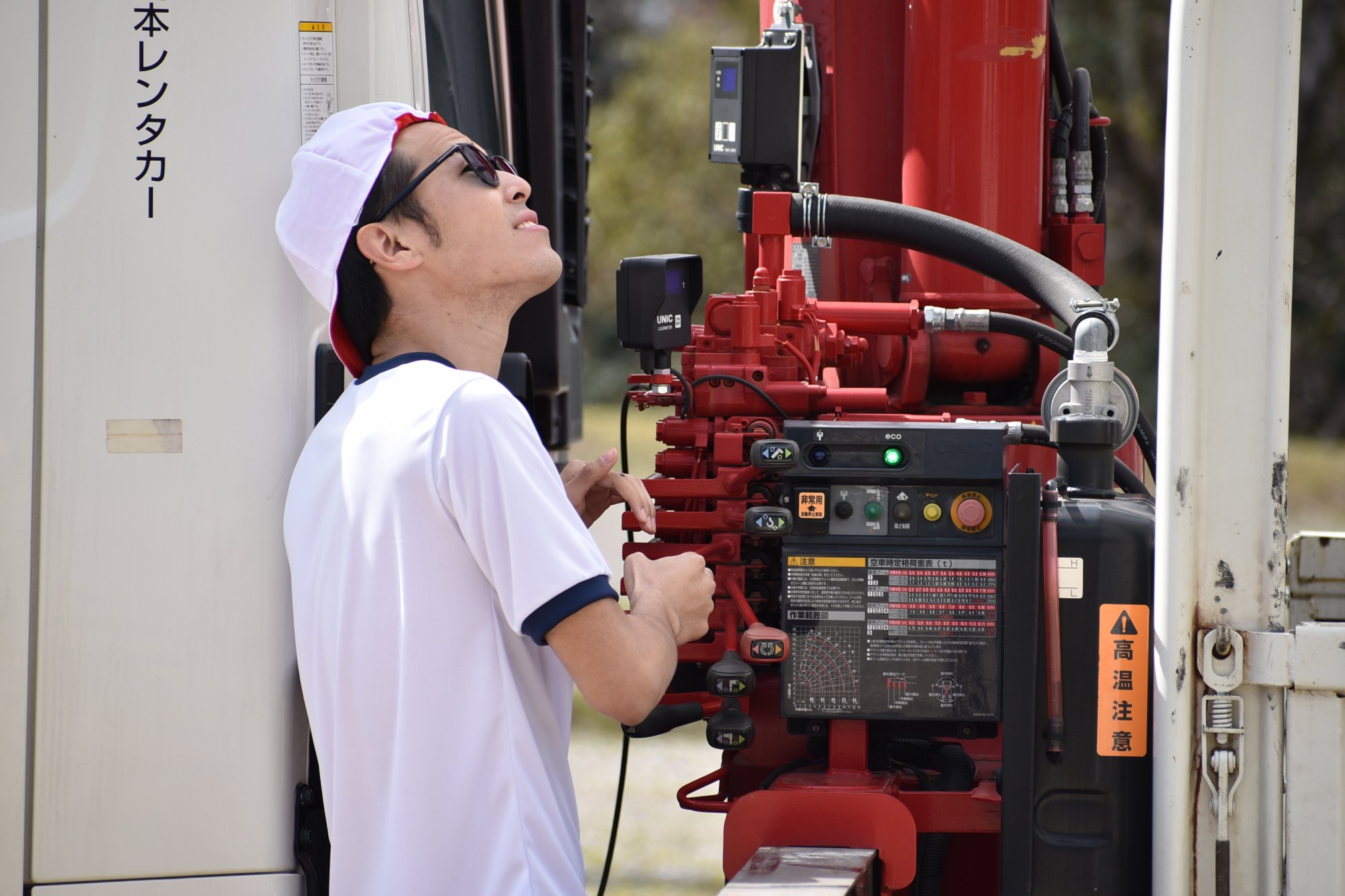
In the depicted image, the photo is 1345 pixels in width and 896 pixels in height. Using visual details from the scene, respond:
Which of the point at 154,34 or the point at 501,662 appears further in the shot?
the point at 154,34

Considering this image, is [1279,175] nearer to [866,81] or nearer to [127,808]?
[866,81]

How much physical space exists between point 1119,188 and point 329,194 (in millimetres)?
16097

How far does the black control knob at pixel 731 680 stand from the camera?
6.70 ft

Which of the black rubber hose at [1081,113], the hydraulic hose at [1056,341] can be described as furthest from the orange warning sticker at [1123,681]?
the black rubber hose at [1081,113]

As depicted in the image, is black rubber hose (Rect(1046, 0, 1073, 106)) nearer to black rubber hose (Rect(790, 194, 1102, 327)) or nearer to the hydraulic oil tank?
black rubber hose (Rect(790, 194, 1102, 327))

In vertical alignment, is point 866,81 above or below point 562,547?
above

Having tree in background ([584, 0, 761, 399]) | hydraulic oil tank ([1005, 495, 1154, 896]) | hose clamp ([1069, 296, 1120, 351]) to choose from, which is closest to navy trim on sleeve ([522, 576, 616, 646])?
hydraulic oil tank ([1005, 495, 1154, 896])

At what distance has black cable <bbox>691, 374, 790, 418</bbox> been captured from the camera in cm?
226

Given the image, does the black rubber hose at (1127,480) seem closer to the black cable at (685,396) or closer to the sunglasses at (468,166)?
the black cable at (685,396)

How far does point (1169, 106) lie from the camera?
1925 mm

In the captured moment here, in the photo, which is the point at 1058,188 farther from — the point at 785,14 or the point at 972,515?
the point at 972,515

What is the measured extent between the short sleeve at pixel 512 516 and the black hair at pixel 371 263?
320 mm

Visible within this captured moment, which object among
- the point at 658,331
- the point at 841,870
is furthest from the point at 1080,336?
the point at 841,870

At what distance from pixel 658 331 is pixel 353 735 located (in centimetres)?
89
